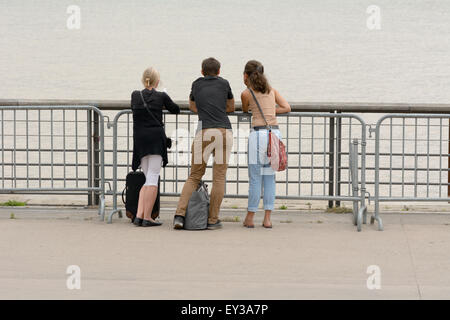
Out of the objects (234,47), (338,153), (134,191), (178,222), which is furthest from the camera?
(234,47)

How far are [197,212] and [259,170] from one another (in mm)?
747

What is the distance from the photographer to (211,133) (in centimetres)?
757

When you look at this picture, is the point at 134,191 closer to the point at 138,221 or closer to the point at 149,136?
the point at 138,221

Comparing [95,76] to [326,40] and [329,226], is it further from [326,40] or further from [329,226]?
[329,226]

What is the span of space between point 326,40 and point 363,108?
32759mm

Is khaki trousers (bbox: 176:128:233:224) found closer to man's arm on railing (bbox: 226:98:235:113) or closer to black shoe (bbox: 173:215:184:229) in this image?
black shoe (bbox: 173:215:184:229)

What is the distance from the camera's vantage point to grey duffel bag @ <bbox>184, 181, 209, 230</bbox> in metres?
7.62

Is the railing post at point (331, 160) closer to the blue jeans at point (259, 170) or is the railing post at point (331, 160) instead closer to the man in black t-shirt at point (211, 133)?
the blue jeans at point (259, 170)

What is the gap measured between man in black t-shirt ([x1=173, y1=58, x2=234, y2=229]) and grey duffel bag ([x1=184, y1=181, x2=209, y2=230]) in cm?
5

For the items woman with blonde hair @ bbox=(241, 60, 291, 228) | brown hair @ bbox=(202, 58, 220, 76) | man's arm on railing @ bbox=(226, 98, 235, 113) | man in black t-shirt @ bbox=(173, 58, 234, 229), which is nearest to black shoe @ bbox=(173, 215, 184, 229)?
man in black t-shirt @ bbox=(173, 58, 234, 229)

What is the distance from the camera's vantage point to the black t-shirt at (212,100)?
7512 millimetres

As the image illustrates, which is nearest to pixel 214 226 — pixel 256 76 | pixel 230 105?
pixel 230 105

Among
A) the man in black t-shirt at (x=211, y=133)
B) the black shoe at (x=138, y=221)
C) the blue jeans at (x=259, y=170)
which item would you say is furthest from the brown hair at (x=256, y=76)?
the black shoe at (x=138, y=221)

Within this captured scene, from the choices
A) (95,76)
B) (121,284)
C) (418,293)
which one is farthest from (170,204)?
(95,76)
